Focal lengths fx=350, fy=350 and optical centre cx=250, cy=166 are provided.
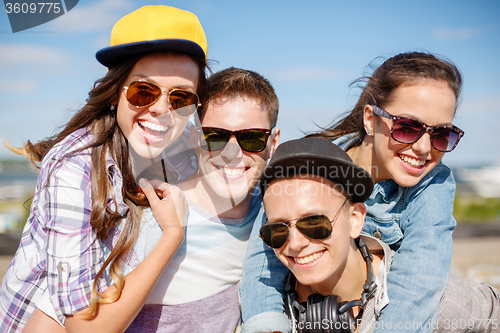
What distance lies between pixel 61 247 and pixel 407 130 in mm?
2428

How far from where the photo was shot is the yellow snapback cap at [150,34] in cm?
236

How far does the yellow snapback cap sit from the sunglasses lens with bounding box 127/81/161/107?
0.23 m

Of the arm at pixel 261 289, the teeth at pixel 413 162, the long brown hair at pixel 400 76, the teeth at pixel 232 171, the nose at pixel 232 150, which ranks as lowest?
the arm at pixel 261 289

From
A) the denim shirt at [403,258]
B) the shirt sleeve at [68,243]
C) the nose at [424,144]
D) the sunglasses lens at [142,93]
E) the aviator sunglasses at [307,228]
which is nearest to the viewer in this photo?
the shirt sleeve at [68,243]

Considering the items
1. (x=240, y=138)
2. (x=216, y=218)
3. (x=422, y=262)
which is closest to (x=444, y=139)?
(x=422, y=262)

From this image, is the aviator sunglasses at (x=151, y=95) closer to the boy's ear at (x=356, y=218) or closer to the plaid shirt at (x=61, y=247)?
the plaid shirt at (x=61, y=247)

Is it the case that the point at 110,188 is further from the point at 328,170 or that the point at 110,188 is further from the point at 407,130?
the point at 407,130

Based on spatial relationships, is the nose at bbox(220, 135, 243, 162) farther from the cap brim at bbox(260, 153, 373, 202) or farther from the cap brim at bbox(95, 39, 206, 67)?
the cap brim at bbox(95, 39, 206, 67)

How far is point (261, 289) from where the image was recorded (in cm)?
254

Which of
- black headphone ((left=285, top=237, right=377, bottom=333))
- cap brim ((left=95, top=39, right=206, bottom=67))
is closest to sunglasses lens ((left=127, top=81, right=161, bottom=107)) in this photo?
cap brim ((left=95, top=39, right=206, bottom=67))

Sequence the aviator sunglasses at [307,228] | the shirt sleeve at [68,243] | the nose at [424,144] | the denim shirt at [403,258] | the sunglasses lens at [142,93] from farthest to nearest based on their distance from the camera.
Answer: the nose at [424,144], the sunglasses lens at [142,93], the denim shirt at [403,258], the aviator sunglasses at [307,228], the shirt sleeve at [68,243]

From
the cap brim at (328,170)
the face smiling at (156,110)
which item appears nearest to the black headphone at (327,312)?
the cap brim at (328,170)

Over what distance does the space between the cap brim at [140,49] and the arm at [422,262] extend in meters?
2.01

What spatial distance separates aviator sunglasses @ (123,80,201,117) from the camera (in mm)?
2391
